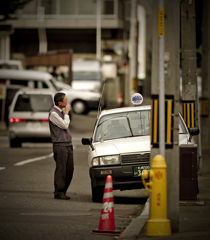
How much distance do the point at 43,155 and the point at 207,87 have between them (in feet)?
20.5

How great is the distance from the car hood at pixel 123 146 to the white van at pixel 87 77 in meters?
26.0

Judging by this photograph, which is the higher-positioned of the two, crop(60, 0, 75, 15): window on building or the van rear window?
crop(60, 0, 75, 15): window on building

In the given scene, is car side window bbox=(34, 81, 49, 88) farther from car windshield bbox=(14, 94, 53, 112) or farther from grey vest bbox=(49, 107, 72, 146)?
grey vest bbox=(49, 107, 72, 146)

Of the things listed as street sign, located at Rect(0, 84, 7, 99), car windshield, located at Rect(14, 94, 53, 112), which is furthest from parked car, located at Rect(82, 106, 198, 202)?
street sign, located at Rect(0, 84, 7, 99)

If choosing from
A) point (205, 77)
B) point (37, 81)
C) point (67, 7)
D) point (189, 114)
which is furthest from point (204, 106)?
point (67, 7)

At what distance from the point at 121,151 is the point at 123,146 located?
164mm

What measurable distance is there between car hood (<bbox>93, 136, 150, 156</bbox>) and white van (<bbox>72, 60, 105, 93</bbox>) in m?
26.0

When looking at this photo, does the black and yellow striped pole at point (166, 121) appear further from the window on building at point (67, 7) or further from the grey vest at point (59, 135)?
the window on building at point (67, 7)

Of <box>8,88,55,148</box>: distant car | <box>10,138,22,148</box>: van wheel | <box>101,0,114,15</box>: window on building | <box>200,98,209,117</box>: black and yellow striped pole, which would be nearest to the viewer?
<box>8,88,55,148</box>: distant car

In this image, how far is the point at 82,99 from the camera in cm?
3403

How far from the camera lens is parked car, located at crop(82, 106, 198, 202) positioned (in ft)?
32.9

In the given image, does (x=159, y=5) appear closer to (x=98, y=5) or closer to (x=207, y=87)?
(x=207, y=87)

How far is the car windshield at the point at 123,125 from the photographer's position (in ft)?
36.5

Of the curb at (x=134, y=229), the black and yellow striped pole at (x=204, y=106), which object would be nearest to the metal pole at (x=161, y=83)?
the curb at (x=134, y=229)
